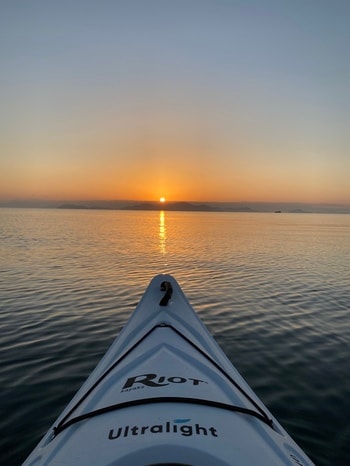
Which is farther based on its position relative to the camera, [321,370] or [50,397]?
[321,370]

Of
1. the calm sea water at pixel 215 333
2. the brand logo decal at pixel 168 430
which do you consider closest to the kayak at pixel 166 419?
the brand logo decal at pixel 168 430

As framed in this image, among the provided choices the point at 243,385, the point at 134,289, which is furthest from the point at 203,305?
the point at 243,385

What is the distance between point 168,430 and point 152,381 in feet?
4.41

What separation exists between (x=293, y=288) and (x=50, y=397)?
46.9ft

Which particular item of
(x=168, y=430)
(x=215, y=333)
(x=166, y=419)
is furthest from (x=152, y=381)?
(x=215, y=333)

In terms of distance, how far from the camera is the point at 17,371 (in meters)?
8.34

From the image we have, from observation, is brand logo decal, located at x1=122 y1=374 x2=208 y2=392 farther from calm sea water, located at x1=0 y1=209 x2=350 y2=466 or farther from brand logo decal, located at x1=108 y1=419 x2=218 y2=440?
calm sea water, located at x1=0 y1=209 x2=350 y2=466

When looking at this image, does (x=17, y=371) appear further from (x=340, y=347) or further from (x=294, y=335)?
(x=340, y=347)

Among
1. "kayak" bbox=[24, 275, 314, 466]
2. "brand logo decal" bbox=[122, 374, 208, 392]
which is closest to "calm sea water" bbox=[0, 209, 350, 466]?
"kayak" bbox=[24, 275, 314, 466]

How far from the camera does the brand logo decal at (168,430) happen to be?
3.51m

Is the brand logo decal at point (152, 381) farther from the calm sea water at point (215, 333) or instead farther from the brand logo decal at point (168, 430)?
the calm sea water at point (215, 333)

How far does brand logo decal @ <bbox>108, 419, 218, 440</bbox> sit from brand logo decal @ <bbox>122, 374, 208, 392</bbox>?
97 centimetres

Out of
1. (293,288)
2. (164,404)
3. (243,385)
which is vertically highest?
(164,404)

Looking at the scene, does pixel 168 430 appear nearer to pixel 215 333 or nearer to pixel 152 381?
pixel 152 381
